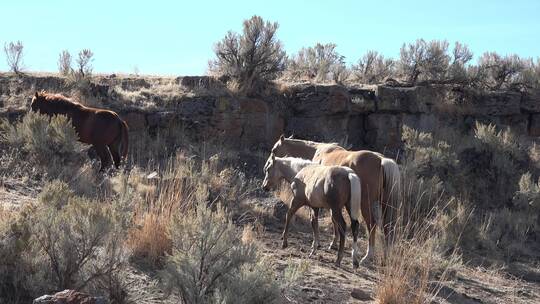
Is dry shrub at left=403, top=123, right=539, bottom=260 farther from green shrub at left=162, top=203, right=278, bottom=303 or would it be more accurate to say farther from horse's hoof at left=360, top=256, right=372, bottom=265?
green shrub at left=162, top=203, right=278, bottom=303

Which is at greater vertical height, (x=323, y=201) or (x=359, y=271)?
(x=323, y=201)

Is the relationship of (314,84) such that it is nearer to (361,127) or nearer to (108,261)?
(361,127)

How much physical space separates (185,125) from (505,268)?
955 centimetres

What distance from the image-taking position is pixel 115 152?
48.9ft

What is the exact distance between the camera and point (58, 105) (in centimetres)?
1496

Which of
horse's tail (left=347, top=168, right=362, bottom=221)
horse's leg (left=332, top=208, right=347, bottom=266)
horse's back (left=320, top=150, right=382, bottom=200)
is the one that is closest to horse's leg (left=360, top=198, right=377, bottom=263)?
horse's back (left=320, top=150, right=382, bottom=200)

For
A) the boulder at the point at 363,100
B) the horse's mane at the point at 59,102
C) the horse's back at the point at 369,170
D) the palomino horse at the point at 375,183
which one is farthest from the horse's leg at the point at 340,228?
the boulder at the point at 363,100

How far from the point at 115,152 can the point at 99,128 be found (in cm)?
66

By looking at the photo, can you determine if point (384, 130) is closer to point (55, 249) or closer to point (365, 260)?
point (365, 260)

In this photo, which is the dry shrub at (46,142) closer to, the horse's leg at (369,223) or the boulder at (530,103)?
the horse's leg at (369,223)

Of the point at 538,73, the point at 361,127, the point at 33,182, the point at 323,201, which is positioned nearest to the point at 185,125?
the point at 361,127

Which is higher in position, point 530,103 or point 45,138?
point 530,103

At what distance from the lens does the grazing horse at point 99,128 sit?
14711 millimetres

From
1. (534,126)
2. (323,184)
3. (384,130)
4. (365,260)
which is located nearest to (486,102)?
(534,126)
